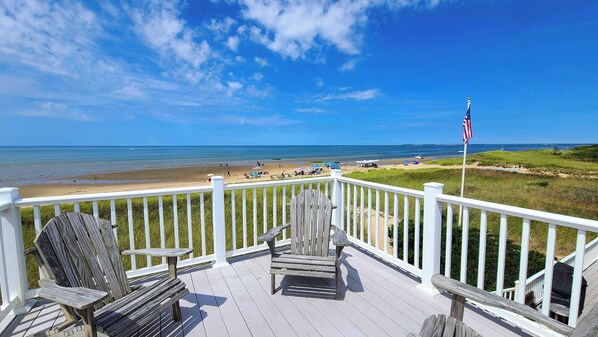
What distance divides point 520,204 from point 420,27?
28.2 ft

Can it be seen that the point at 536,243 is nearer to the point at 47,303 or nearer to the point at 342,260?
the point at 342,260

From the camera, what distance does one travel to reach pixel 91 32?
8.45m

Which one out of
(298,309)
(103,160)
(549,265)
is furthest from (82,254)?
(103,160)

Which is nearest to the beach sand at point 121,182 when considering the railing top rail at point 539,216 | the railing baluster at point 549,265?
the railing top rail at point 539,216

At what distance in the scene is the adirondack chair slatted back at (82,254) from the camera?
164cm

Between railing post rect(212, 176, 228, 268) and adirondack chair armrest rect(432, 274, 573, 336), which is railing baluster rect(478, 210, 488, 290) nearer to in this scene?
adirondack chair armrest rect(432, 274, 573, 336)

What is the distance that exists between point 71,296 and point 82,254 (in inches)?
26.6

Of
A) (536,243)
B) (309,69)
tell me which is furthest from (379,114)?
(536,243)

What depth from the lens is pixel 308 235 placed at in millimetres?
2908

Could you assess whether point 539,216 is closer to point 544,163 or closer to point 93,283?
point 93,283

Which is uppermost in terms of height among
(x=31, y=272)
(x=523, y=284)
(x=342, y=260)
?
(x=523, y=284)

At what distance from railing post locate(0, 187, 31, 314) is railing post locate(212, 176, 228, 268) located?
1.68m

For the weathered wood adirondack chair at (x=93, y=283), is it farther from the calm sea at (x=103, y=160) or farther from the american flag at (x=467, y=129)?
the calm sea at (x=103, y=160)

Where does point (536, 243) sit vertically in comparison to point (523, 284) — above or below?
below
